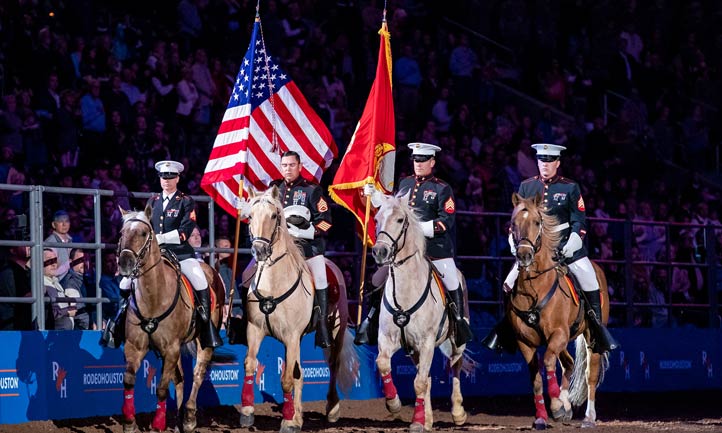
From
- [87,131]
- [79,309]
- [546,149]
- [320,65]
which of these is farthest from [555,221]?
[320,65]

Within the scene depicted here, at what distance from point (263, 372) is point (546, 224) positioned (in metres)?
4.63

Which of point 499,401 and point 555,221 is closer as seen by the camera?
point 555,221

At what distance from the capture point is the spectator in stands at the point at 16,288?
14273 millimetres

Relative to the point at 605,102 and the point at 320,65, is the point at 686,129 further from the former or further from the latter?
the point at 320,65

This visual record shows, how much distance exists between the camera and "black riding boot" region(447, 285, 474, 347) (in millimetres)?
14531

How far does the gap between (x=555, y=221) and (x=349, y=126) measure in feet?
26.8

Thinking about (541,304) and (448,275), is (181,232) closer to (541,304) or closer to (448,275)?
(448,275)

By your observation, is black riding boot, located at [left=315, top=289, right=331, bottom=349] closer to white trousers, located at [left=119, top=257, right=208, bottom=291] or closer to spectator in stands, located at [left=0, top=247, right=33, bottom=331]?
white trousers, located at [left=119, top=257, right=208, bottom=291]

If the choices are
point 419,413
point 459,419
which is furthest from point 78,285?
point 459,419

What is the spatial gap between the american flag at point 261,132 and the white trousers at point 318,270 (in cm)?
165

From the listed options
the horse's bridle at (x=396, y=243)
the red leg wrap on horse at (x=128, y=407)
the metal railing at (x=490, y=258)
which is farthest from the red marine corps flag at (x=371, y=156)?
the red leg wrap on horse at (x=128, y=407)

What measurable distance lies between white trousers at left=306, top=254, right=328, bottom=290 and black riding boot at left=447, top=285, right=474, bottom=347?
140 cm

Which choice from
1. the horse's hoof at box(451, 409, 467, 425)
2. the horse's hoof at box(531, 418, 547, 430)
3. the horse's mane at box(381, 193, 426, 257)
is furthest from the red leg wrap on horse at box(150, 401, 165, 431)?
the horse's hoof at box(531, 418, 547, 430)

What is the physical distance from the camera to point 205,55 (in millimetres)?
20734
